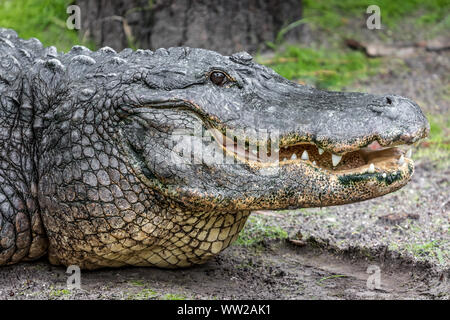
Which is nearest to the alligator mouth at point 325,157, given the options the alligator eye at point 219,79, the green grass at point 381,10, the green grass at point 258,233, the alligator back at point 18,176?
the alligator eye at point 219,79

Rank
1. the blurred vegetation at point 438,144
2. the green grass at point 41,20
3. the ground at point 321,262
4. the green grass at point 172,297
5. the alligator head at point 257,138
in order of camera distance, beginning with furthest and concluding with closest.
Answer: the green grass at point 41,20
the blurred vegetation at point 438,144
the ground at point 321,262
the green grass at point 172,297
the alligator head at point 257,138

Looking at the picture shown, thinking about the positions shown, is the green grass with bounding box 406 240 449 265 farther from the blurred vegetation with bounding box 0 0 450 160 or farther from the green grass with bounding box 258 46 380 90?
the green grass with bounding box 258 46 380 90

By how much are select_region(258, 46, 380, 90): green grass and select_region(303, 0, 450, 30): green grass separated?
2.55 ft

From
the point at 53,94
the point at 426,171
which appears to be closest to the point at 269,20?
the point at 426,171

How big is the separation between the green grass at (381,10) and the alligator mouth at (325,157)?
16.2 ft

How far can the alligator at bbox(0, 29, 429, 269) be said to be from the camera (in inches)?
115

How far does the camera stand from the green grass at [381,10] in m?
7.89

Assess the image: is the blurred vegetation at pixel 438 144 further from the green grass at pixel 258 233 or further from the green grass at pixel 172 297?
the green grass at pixel 172 297

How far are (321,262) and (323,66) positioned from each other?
11.0 ft

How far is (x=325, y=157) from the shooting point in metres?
2.99

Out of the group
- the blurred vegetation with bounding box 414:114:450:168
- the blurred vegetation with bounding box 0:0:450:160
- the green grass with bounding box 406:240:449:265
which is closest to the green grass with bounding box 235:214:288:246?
the green grass with bounding box 406:240:449:265

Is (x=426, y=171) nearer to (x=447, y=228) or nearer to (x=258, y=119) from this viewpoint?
(x=447, y=228)

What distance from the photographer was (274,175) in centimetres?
296

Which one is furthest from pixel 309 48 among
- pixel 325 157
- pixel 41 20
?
→ pixel 325 157
